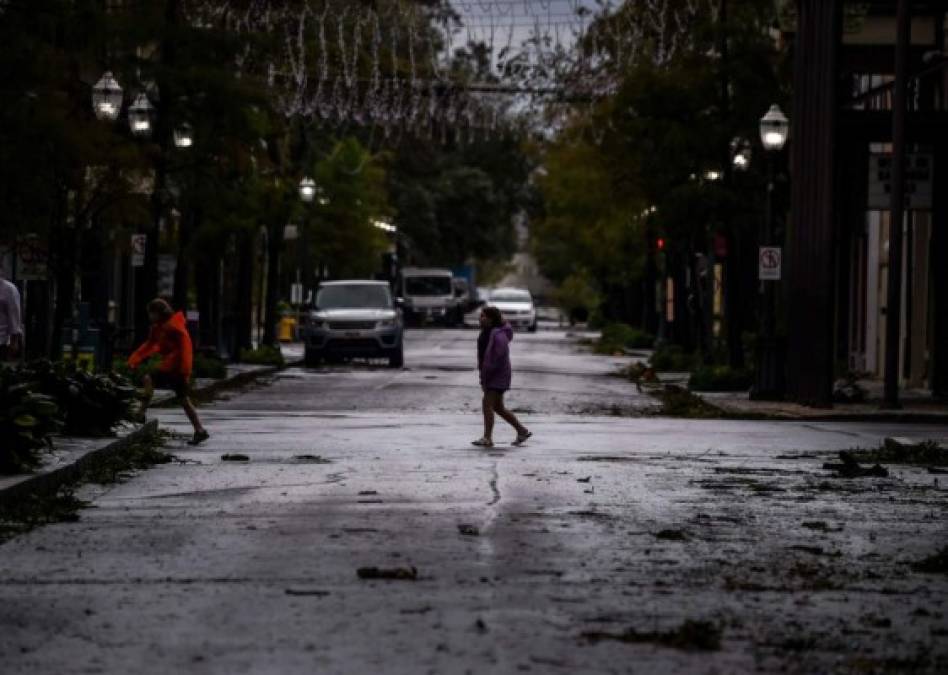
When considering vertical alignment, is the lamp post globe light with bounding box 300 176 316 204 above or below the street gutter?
above

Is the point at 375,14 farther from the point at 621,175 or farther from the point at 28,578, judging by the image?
the point at 28,578

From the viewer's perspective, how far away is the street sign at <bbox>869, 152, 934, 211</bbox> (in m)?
34.0

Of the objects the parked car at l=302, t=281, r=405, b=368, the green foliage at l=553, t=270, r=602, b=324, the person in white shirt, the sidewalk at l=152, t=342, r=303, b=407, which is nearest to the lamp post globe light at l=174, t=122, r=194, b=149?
the sidewalk at l=152, t=342, r=303, b=407

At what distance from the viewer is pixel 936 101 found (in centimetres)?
3922

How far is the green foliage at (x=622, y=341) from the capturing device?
209 feet

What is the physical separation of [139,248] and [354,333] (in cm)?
1367

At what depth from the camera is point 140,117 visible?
34.4 metres

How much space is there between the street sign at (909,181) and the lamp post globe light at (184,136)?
1101 cm

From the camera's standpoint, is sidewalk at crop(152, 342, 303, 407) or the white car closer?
sidewalk at crop(152, 342, 303, 407)

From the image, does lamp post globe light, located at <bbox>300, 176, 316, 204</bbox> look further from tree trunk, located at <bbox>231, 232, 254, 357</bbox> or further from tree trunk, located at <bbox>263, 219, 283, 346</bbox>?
tree trunk, located at <bbox>231, 232, 254, 357</bbox>

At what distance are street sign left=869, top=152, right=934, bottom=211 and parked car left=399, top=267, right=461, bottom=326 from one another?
6284 centimetres

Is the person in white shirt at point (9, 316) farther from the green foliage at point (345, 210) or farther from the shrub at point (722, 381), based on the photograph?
the green foliage at point (345, 210)

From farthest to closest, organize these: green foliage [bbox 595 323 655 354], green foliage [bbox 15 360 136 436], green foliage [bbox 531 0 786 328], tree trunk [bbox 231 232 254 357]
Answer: green foliage [bbox 595 323 655 354], tree trunk [bbox 231 232 254 357], green foliage [bbox 531 0 786 328], green foliage [bbox 15 360 136 436]

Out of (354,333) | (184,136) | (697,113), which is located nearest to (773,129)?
(697,113)
